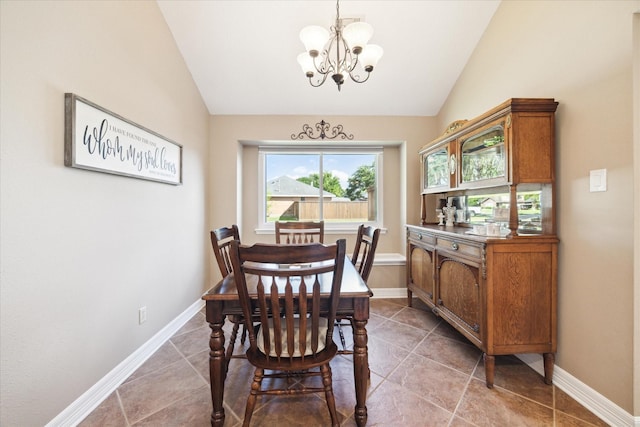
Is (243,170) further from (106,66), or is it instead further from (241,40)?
(106,66)

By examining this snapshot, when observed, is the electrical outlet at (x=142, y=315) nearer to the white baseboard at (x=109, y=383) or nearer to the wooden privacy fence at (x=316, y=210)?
the white baseboard at (x=109, y=383)

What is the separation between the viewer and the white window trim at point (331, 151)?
3.57 meters

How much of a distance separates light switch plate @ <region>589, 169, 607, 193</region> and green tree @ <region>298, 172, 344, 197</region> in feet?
8.36

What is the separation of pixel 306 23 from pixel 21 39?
6.44ft

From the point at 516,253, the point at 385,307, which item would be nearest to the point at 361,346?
the point at 516,253

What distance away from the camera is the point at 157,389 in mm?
1668

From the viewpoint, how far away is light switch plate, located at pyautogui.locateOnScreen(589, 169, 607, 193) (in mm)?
1430

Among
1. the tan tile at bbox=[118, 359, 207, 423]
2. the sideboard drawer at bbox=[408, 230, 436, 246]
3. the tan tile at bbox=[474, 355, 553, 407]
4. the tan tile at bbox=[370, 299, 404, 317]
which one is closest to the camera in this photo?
the tan tile at bbox=[118, 359, 207, 423]

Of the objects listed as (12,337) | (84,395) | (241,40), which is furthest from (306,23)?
(84,395)

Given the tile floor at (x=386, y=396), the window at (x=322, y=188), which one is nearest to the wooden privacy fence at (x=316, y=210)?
the window at (x=322, y=188)

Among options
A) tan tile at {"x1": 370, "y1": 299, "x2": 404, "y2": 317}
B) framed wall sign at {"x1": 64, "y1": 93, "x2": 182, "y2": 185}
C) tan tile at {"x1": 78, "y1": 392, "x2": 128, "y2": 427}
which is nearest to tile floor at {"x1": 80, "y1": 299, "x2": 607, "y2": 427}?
tan tile at {"x1": 78, "y1": 392, "x2": 128, "y2": 427}

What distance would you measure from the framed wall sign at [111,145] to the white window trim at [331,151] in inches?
54.2

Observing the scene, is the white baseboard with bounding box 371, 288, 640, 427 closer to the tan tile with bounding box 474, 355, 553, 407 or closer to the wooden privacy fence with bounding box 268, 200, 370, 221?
the tan tile with bounding box 474, 355, 553, 407

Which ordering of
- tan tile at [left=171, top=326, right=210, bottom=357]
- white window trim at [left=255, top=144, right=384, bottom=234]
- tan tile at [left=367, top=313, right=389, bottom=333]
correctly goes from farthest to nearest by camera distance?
white window trim at [left=255, top=144, right=384, bottom=234]
tan tile at [left=367, top=313, right=389, bottom=333]
tan tile at [left=171, top=326, right=210, bottom=357]
